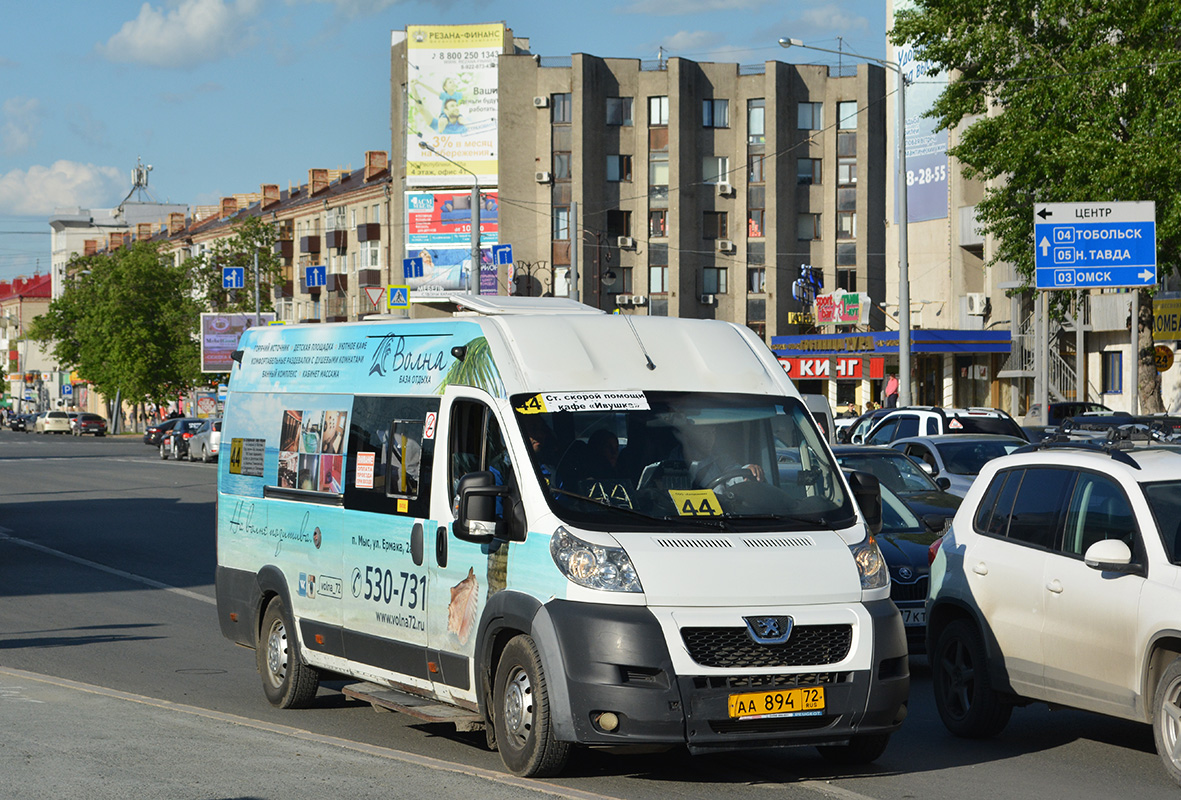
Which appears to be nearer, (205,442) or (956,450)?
(956,450)

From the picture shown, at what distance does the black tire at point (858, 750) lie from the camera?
766 cm

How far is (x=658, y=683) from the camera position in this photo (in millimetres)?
6953

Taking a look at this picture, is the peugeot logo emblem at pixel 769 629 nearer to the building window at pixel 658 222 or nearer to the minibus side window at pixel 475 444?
the minibus side window at pixel 475 444

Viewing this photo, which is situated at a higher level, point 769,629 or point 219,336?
point 219,336

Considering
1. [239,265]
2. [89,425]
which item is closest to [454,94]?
[239,265]

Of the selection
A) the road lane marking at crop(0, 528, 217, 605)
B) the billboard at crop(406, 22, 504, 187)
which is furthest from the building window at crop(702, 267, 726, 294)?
the road lane marking at crop(0, 528, 217, 605)

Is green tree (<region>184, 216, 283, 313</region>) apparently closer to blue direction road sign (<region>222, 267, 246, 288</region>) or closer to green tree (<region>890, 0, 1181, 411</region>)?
blue direction road sign (<region>222, 267, 246, 288</region>)

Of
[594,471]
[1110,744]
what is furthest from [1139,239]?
[594,471]

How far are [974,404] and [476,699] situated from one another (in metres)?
52.0

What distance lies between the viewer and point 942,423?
24438mm

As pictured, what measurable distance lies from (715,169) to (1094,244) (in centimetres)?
4895

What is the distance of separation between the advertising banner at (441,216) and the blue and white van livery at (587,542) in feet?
216

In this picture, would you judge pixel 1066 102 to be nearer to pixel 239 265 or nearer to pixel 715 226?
pixel 715 226

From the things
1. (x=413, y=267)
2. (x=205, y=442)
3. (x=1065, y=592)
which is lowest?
(x=205, y=442)
